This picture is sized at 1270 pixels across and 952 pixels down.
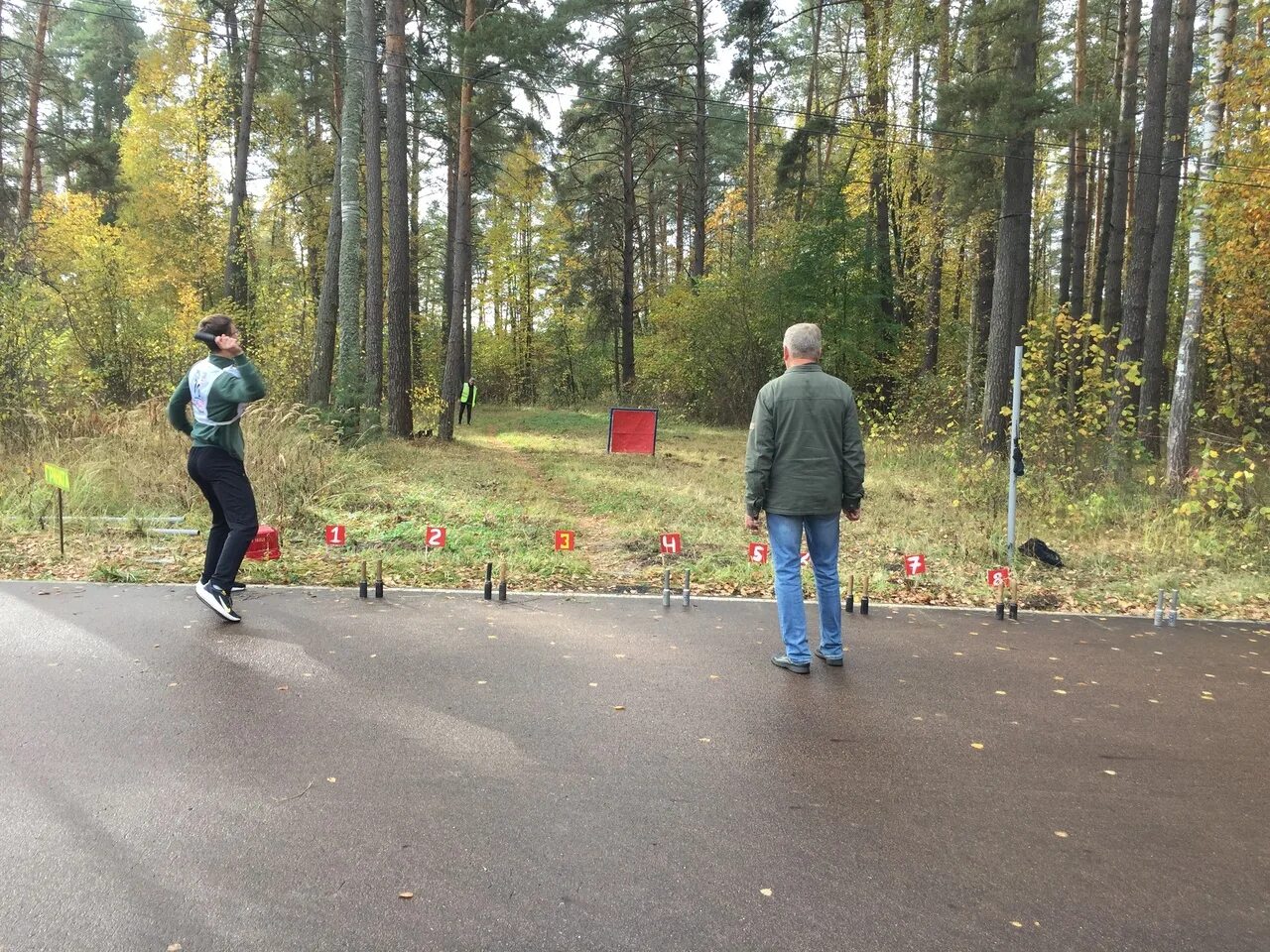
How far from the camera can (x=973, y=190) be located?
13.8 meters

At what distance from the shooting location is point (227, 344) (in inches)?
215

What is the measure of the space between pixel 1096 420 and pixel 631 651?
7.61 m

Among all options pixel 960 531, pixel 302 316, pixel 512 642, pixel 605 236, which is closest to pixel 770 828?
pixel 512 642

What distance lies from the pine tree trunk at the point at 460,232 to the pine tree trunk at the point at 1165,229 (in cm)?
1331

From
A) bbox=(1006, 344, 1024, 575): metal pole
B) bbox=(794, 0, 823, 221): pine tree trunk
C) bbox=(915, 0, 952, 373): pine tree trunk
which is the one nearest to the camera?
bbox=(1006, 344, 1024, 575): metal pole

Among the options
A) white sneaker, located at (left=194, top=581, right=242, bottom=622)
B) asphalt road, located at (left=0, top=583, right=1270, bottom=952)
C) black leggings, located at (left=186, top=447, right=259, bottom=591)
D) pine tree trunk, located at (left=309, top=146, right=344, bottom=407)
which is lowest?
asphalt road, located at (left=0, top=583, right=1270, bottom=952)

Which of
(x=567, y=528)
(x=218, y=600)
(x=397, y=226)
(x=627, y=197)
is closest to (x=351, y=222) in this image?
(x=397, y=226)

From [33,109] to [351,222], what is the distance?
1440cm

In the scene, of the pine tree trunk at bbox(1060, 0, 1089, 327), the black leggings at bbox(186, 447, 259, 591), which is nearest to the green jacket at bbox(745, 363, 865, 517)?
the black leggings at bbox(186, 447, 259, 591)

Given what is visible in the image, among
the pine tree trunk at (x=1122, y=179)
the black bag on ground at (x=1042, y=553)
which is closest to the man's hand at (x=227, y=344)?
the black bag on ground at (x=1042, y=553)

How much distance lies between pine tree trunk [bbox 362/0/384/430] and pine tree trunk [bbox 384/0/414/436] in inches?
11.6

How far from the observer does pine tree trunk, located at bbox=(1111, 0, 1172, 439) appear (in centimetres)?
1274

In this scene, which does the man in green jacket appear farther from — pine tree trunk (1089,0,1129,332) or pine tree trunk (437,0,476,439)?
pine tree trunk (1089,0,1129,332)

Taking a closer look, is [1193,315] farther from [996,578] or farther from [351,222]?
[351,222]
